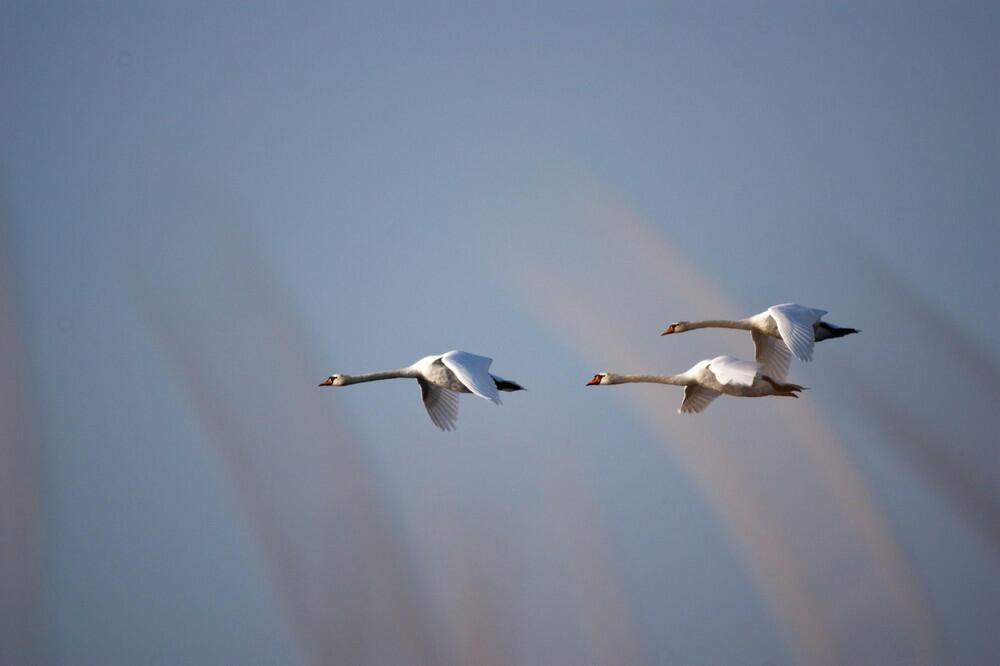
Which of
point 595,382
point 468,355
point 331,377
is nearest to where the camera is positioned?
point 468,355

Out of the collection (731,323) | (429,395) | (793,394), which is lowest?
(793,394)

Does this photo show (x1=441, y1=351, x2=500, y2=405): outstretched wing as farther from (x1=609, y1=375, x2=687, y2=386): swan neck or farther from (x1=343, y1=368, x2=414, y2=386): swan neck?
(x1=609, y1=375, x2=687, y2=386): swan neck

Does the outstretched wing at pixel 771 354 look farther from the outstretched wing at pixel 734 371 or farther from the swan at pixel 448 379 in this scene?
the swan at pixel 448 379

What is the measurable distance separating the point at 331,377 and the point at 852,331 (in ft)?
59.9

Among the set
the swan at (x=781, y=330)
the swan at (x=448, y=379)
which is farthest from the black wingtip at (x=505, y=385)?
the swan at (x=781, y=330)

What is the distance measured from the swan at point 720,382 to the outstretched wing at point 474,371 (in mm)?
6023

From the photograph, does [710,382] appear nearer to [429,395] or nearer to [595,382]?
[595,382]

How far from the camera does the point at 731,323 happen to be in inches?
2157

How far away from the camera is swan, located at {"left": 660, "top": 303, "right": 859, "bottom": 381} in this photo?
162ft

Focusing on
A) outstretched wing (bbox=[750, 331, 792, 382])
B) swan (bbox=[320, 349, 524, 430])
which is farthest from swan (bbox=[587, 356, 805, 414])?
swan (bbox=[320, 349, 524, 430])

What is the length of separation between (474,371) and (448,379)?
283 cm

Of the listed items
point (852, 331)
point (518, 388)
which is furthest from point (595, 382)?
point (852, 331)

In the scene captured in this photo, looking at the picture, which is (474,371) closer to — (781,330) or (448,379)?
(448,379)

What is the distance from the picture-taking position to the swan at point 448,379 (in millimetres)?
49625
